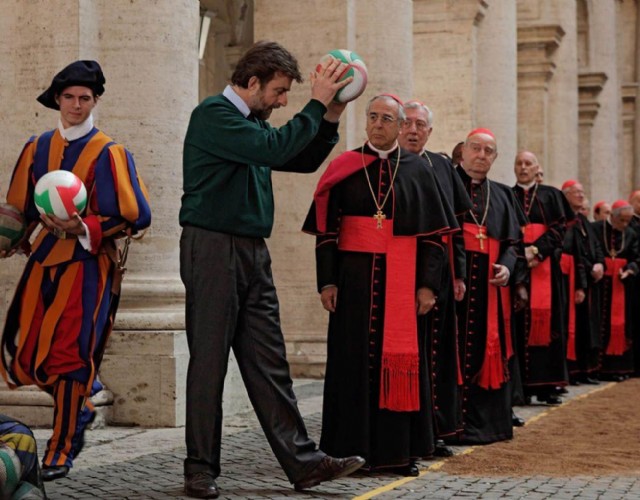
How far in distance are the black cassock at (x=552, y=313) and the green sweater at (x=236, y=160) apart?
18.5ft

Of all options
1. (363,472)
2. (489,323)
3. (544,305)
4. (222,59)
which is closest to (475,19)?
(222,59)

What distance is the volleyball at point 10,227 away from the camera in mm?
6898

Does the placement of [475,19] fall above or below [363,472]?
above

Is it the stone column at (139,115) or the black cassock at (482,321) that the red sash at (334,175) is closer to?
the stone column at (139,115)

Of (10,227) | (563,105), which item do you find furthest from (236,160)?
(563,105)

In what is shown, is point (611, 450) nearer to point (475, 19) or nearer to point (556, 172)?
point (475, 19)

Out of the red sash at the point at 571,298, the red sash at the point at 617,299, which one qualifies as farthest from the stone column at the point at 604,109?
the red sash at the point at 571,298

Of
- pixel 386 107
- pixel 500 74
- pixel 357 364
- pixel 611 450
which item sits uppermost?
pixel 500 74

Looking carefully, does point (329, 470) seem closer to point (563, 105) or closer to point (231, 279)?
point (231, 279)

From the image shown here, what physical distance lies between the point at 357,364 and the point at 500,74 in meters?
10.7

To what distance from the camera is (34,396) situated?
28.5 ft

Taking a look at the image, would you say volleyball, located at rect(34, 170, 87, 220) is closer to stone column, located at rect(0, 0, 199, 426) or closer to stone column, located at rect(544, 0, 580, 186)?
stone column, located at rect(0, 0, 199, 426)

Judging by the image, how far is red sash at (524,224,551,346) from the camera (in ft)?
40.5

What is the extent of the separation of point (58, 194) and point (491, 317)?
3773mm
